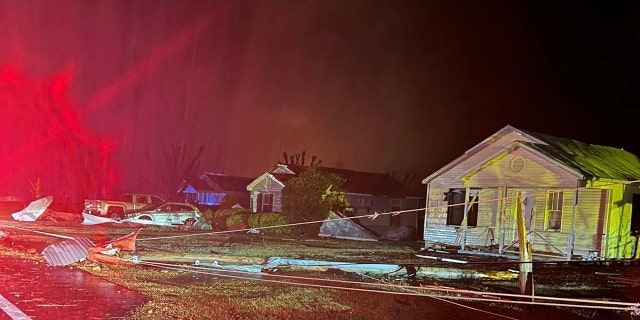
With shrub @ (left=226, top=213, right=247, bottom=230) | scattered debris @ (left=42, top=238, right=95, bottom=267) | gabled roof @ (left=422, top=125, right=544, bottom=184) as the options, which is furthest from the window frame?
scattered debris @ (left=42, top=238, right=95, bottom=267)

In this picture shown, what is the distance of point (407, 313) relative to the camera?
28.7ft

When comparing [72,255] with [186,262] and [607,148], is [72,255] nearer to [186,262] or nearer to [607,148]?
[186,262]

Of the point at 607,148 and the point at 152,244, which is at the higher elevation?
the point at 607,148

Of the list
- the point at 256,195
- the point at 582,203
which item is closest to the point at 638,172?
the point at 582,203

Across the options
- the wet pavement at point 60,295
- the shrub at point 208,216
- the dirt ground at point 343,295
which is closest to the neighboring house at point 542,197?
the dirt ground at point 343,295

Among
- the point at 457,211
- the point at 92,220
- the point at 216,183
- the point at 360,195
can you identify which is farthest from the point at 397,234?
the point at 216,183

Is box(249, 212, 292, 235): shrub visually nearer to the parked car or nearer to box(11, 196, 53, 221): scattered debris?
the parked car

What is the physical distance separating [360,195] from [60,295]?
34443 mm

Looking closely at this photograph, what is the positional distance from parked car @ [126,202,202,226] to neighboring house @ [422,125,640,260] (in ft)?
41.3

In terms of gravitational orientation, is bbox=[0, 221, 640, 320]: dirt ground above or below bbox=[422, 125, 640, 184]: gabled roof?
below

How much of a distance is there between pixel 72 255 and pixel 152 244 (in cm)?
505

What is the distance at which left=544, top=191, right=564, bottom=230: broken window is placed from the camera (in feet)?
63.0

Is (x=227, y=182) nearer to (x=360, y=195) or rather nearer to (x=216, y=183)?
(x=216, y=183)

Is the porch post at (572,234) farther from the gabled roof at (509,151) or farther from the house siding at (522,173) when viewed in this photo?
the gabled roof at (509,151)
